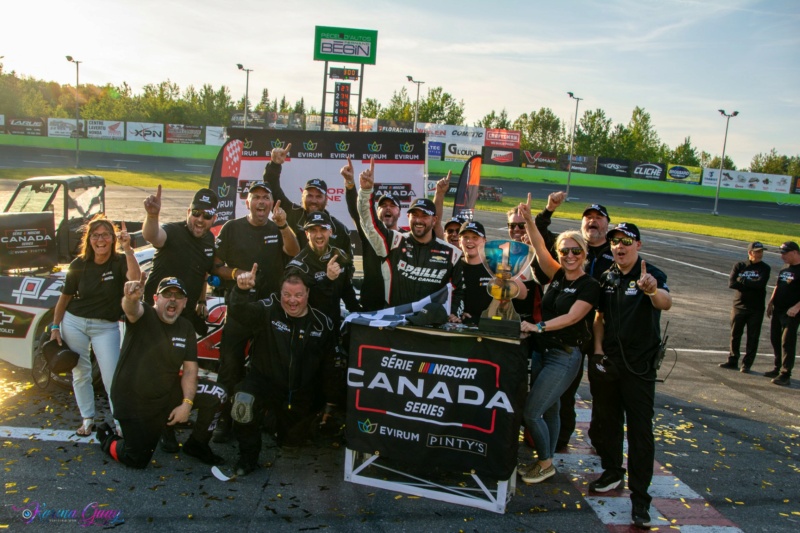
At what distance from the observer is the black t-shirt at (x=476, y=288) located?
5117mm

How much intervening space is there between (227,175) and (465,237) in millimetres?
5819

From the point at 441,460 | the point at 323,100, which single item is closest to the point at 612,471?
the point at 441,460

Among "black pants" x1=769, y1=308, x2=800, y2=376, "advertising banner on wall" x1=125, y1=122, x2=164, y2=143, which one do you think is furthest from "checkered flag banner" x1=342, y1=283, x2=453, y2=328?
"advertising banner on wall" x1=125, y1=122, x2=164, y2=143

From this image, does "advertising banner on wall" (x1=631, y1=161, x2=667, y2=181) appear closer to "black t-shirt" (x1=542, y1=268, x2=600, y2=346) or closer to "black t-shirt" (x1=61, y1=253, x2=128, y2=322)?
"black t-shirt" (x1=542, y1=268, x2=600, y2=346)

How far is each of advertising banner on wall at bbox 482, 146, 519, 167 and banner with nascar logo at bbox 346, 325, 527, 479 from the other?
47.2 metres

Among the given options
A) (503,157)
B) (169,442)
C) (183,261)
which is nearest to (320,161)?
(183,261)

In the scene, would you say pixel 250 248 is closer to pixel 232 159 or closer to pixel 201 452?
pixel 201 452

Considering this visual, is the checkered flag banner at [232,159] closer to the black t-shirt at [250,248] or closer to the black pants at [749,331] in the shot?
the black t-shirt at [250,248]

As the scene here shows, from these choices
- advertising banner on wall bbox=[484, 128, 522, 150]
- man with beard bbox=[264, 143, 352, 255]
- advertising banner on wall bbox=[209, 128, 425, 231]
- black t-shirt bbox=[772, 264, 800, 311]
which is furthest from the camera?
advertising banner on wall bbox=[484, 128, 522, 150]

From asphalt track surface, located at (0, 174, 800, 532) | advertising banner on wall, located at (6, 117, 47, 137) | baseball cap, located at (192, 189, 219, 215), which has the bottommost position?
asphalt track surface, located at (0, 174, 800, 532)

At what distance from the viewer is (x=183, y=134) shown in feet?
164

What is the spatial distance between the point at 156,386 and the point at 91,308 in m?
0.99

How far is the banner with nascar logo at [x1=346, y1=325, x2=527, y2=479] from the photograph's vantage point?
399 centimetres

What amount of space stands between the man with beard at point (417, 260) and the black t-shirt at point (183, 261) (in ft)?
5.12
